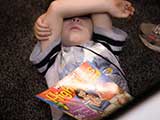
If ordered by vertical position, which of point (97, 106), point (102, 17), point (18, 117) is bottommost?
point (18, 117)

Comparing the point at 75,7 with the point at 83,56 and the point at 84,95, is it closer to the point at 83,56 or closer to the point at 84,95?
the point at 83,56

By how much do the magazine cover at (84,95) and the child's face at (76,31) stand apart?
13 centimetres

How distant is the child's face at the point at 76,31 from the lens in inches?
30.8

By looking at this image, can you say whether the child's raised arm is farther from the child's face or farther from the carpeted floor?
the carpeted floor

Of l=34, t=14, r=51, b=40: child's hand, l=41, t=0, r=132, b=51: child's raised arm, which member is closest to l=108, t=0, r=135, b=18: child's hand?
A: l=41, t=0, r=132, b=51: child's raised arm

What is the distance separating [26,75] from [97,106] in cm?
34

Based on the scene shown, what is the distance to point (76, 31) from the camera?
779 millimetres

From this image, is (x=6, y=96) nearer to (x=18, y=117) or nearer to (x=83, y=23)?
(x=18, y=117)

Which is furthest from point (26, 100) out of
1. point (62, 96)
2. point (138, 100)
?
point (138, 100)

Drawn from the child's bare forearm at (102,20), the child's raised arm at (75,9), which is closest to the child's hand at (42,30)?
the child's raised arm at (75,9)

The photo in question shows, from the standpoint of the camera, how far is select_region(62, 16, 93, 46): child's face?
78cm

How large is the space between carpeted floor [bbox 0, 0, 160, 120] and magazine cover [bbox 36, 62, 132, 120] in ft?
0.59

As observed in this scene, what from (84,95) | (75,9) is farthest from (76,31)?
(84,95)

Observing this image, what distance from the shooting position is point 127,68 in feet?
3.16
